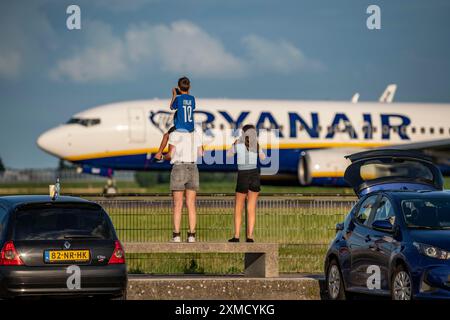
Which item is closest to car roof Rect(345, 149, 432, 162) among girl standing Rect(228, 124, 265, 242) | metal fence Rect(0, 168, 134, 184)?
girl standing Rect(228, 124, 265, 242)

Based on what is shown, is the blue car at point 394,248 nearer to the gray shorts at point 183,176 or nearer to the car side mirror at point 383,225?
the car side mirror at point 383,225

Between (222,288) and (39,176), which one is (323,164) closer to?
(222,288)

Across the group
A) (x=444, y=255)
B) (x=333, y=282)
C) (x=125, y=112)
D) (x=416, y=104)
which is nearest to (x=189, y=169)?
(x=333, y=282)

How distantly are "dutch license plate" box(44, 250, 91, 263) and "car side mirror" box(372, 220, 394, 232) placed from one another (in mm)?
3321

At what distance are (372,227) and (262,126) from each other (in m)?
30.7

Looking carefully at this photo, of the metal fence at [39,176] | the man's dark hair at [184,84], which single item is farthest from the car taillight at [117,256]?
the metal fence at [39,176]

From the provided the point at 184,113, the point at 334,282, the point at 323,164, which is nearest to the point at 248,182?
the point at 184,113

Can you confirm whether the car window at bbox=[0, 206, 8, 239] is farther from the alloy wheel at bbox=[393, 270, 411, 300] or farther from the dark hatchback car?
the alloy wheel at bbox=[393, 270, 411, 300]

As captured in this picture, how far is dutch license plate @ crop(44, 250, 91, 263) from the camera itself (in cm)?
1504

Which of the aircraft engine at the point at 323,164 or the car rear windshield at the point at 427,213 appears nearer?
the car rear windshield at the point at 427,213

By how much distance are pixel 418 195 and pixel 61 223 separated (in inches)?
168

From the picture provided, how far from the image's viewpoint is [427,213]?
618 inches

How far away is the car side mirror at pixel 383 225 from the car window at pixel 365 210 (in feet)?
3.23

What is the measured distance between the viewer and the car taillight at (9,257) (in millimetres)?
14867
